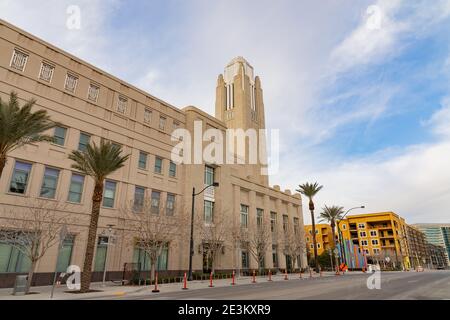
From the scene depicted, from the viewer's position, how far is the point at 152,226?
27781 millimetres

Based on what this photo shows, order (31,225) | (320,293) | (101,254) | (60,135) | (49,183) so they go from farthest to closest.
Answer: (101,254) → (60,135) → (49,183) → (31,225) → (320,293)

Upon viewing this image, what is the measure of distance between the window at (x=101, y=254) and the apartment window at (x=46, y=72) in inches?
605

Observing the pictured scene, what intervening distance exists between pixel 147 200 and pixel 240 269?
1934cm

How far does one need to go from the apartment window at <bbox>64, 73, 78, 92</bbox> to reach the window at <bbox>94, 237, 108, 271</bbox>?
1453 cm

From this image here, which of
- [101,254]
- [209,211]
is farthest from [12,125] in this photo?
[209,211]

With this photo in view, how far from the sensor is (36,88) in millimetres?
25906

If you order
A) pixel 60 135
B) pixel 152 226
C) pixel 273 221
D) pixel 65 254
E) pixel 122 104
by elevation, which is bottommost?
pixel 65 254

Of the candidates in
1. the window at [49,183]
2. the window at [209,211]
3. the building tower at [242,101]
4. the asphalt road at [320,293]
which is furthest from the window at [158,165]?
→ the building tower at [242,101]

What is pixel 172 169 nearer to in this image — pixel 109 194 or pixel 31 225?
pixel 109 194

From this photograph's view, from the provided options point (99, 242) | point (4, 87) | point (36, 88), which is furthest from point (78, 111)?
point (99, 242)

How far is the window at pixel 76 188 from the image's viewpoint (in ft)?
87.6

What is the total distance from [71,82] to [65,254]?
629 inches

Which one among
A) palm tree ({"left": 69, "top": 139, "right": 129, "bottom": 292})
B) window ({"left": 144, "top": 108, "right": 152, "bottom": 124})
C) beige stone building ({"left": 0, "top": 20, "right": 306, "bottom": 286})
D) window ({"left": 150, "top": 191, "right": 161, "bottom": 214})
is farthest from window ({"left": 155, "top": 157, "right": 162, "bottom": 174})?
palm tree ({"left": 69, "top": 139, "right": 129, "bottom": 292})

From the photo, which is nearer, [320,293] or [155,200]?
[320,293]
